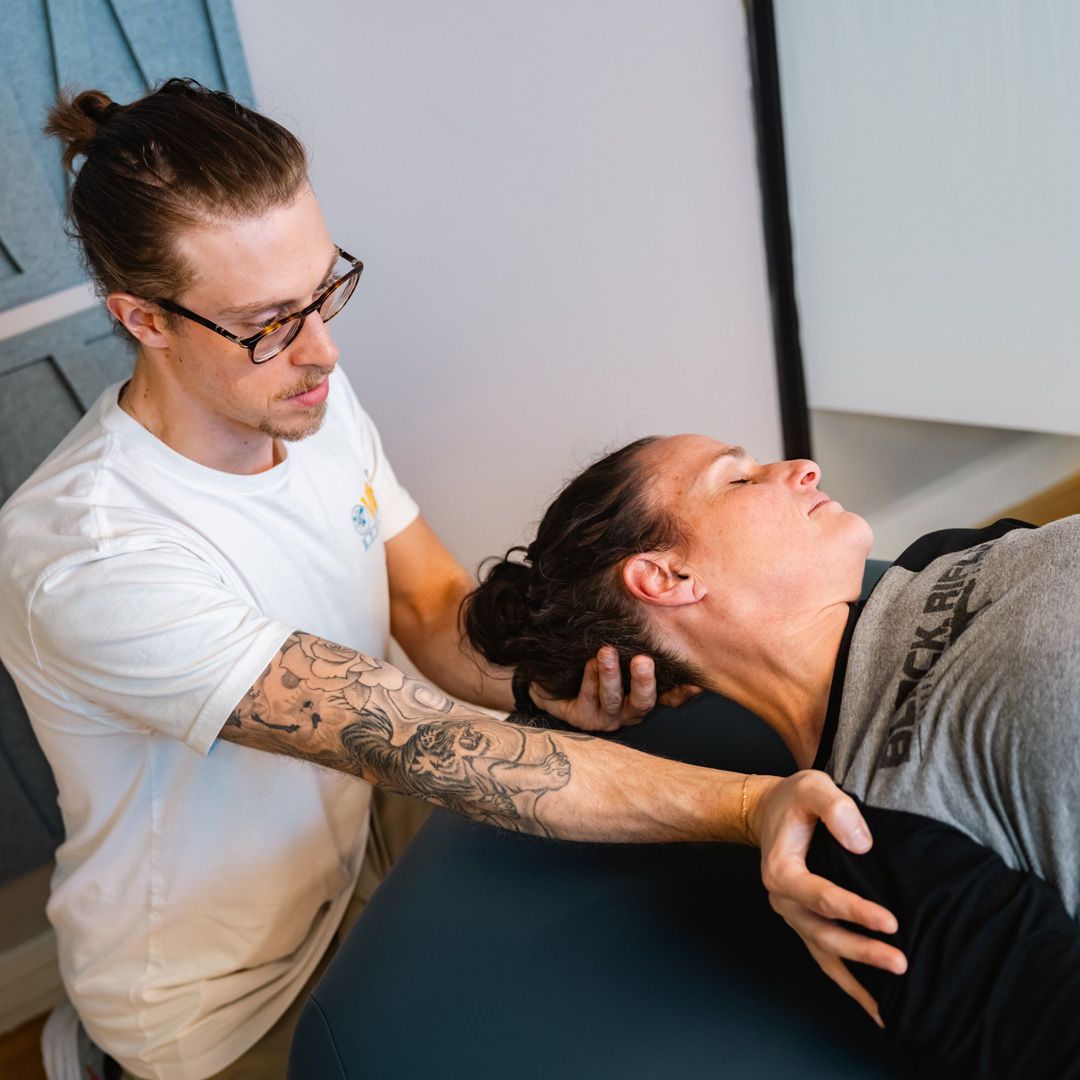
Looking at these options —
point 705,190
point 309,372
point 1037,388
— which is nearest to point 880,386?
point 1037,388

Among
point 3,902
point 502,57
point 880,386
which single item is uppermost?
point 502,57

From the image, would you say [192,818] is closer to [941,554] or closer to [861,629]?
[861,629]

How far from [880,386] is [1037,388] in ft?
1.19

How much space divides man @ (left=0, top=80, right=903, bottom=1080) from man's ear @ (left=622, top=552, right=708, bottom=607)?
0.46ft

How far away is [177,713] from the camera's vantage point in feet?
4.20

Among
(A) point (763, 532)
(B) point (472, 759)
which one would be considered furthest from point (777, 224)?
(B) point (472, 759)

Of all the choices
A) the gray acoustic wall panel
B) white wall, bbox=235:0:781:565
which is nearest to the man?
the gray acoustic wall panel

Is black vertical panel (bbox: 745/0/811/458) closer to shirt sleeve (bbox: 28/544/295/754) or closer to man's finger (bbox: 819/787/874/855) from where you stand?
shirt sleeve (bbox: 28/544/295/754)

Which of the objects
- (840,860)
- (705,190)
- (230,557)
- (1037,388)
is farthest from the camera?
(705,190)

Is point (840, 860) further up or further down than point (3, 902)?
further up

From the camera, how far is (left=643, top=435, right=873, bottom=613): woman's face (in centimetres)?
134

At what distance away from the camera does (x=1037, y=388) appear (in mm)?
2172

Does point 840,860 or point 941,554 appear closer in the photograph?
point 840,860

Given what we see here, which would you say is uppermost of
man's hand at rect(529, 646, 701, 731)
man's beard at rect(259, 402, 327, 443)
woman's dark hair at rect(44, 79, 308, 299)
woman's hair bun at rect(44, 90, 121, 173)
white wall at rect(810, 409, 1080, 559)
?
woman's hair bun at rect(44, 90, 121, 173)
